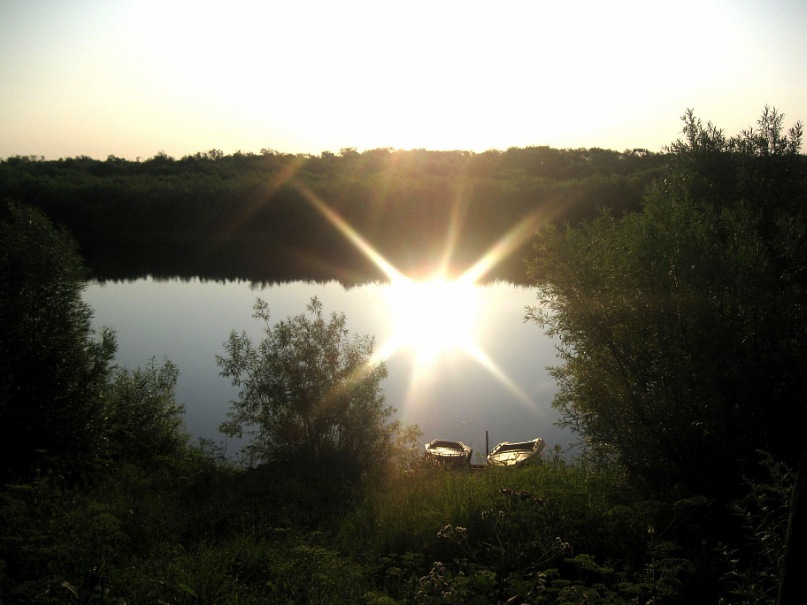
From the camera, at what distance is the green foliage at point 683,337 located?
6992mm

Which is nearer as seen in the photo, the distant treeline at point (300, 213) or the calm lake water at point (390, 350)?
the calm lake water at point (390, 350)

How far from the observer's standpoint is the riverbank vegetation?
200 inches

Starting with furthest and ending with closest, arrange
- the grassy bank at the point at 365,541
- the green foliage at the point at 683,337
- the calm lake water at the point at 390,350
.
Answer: the calm lake water at the point at 390,350
the green foliage at the point at 683,337
the grassy bank at the point at 365,541

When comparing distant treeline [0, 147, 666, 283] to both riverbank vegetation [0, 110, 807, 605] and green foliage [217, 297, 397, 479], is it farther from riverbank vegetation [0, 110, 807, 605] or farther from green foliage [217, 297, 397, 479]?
riverbank vegetation [0, 110, 807, 605]

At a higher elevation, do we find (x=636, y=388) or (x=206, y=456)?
(x=636, y=388)

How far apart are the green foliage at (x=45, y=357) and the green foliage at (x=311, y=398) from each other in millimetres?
2199

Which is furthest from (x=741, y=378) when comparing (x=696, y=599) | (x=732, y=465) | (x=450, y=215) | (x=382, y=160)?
(x=382, y=160)

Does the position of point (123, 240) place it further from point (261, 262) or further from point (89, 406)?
point (89, 406)

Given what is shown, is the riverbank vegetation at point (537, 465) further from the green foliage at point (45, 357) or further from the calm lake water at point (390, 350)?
the calm lake water at point (390, 350)

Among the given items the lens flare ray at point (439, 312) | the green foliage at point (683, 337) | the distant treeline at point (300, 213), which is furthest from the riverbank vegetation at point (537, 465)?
the distant treeline at point (300, 213)

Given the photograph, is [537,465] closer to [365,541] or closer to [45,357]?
[365,541]

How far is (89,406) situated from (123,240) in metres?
43.9

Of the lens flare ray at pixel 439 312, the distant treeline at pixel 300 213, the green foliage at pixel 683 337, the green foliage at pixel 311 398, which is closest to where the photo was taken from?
the green foliage at pixel 683 337

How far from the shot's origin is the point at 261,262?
132 feet
